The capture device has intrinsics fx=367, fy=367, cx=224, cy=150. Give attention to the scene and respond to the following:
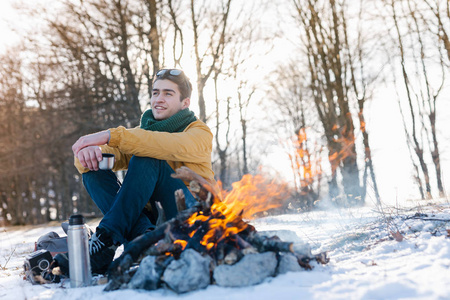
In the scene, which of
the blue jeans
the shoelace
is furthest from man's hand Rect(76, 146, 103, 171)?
the shoelace

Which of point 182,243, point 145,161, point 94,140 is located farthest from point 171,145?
point 182,243

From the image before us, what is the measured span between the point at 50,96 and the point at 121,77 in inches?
92.1

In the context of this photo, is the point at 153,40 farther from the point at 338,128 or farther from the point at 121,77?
the point at 338,128

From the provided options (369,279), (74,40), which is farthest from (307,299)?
(74,40)

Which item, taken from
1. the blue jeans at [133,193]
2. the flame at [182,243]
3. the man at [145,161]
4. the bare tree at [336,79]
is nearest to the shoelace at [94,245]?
the man at [145,161]

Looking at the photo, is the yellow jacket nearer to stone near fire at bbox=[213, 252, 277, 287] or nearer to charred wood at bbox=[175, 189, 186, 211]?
charred wood at bbox=[175, 189, 186, 211]

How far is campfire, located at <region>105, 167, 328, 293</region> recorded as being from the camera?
213cm

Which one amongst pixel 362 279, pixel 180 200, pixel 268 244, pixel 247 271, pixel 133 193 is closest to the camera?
pixel 362 279

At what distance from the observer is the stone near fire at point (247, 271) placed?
211 centimetres

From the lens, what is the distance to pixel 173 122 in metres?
3.18

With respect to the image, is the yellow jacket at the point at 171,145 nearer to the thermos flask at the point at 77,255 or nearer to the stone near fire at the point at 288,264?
the thermos flask at the point at 77,255

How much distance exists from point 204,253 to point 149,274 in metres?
0.35

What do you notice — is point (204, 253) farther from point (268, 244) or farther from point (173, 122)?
point (173, 122)

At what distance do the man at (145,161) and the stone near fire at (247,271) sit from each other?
61 cm
